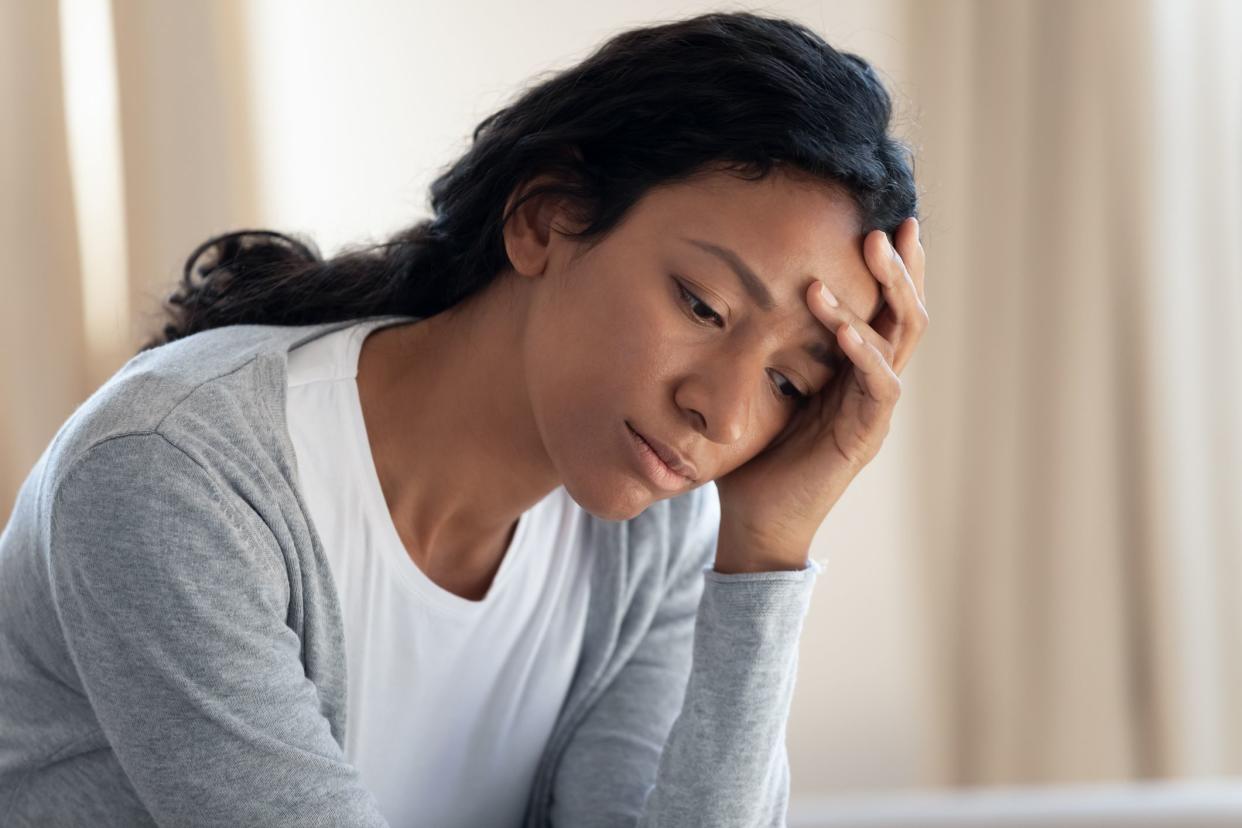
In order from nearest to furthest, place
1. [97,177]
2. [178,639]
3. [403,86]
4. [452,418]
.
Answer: [178,639]
[452,418]
[97,177]
[403,86]

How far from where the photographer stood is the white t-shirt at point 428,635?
3.66 ft

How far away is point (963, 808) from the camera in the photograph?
5.52 feet

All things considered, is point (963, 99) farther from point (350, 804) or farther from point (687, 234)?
point (350, 804)

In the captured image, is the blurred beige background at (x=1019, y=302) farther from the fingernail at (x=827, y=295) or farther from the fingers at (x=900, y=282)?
the fingernail at (x=827, y=295)

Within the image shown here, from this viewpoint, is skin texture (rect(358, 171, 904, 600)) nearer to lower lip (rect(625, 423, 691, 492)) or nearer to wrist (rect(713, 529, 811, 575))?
lower lip (rect(625, 423, 691, 492))

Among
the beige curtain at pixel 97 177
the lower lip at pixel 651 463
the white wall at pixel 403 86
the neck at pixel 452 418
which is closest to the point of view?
the lower lip at pixel 651 463

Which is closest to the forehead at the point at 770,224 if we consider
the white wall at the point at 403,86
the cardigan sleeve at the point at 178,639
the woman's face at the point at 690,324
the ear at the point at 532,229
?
the woman's face at the point at 690,324

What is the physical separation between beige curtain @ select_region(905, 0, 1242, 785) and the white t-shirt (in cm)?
118

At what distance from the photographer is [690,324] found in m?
1.03

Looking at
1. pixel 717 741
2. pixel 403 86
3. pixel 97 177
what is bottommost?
pixel 717 741

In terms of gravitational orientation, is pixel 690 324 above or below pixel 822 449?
above

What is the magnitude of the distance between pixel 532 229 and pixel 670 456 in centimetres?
25

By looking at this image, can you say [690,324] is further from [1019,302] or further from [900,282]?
[1019,302]

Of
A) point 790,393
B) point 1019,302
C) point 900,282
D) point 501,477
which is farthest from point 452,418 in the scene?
point 1019,302
